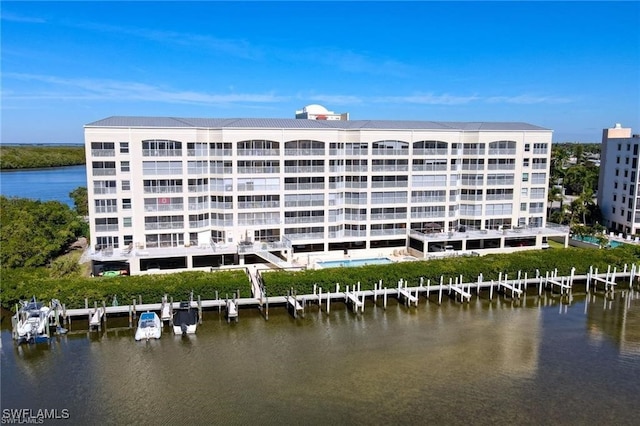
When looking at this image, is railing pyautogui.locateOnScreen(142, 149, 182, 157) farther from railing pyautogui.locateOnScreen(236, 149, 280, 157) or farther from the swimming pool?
the swimming pool

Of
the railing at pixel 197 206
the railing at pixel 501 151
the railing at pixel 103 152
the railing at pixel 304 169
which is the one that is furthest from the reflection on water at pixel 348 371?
the railing at pixel 501 151

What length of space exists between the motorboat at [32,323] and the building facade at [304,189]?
10.0 m

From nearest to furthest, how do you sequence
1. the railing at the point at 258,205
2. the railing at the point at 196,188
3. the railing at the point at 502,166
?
the railing at the point at 196,188 < the railing at the point at 258,205 < the railing at the point at 502,166

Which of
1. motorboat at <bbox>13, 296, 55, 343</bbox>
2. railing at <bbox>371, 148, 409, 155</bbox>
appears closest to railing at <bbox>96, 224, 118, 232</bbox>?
motorboat at <bbox>13, 296, 55, 343</bbox>

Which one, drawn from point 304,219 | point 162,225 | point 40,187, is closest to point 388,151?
point 304,219

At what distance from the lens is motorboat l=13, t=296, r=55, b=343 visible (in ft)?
120

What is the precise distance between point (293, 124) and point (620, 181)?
51.0 meters

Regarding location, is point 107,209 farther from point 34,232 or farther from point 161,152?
point 34,232

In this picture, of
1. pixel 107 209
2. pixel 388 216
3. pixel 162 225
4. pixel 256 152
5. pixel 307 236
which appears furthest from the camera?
pixel 388 216

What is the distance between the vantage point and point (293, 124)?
58.2 m

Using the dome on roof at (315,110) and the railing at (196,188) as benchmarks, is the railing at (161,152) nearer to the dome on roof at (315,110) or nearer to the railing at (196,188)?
the railing at (196,188)

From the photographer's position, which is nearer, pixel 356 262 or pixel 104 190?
pixel 104 190

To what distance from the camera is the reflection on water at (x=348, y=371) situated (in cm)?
2864

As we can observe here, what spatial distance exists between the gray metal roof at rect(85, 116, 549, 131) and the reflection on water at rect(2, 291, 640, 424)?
71.9ft
